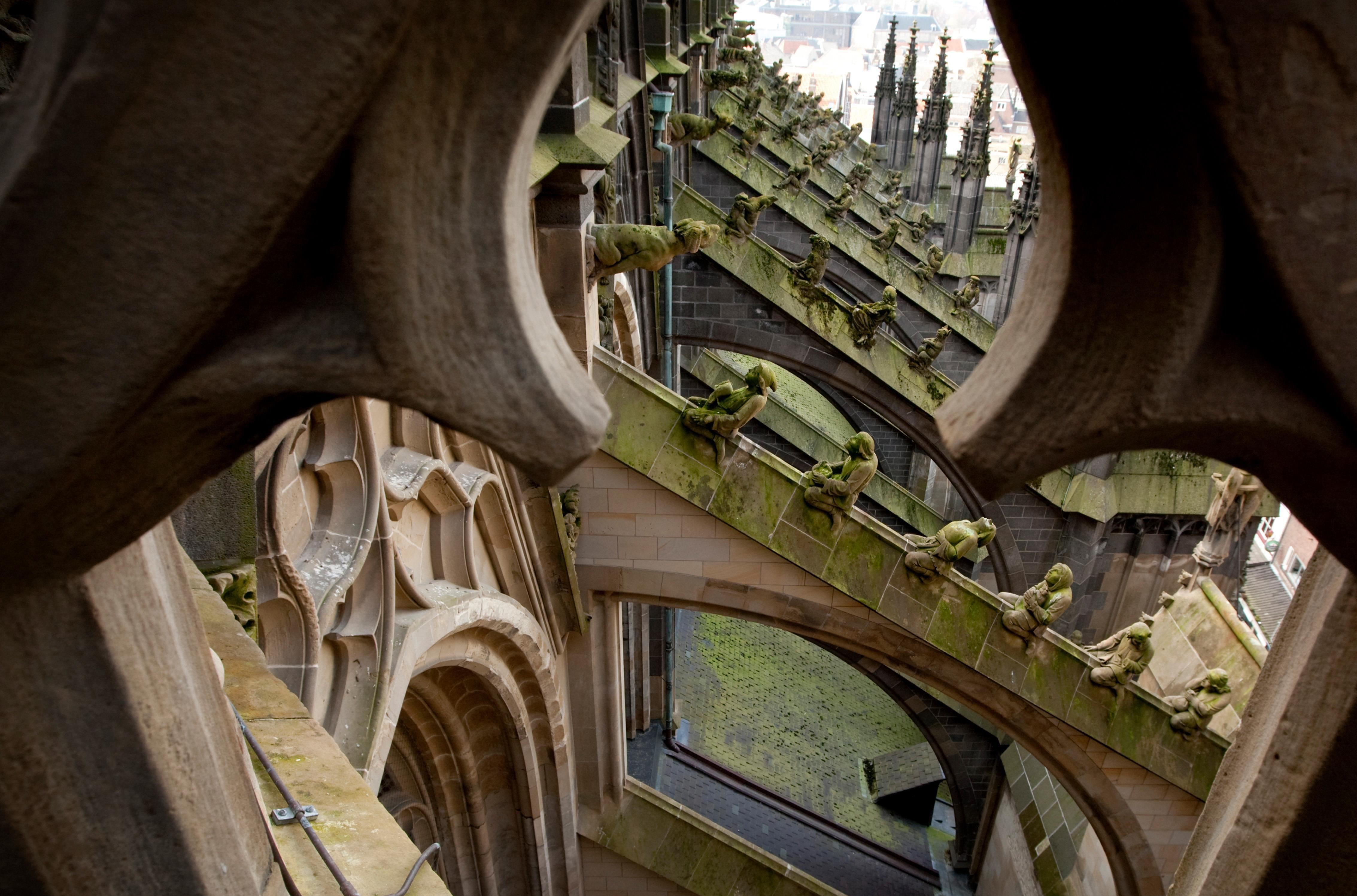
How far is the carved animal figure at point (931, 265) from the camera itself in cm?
1327

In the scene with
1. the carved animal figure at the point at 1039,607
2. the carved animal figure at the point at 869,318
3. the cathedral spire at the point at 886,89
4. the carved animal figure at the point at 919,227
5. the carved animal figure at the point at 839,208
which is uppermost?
the cathedral spire at the point at 886,89

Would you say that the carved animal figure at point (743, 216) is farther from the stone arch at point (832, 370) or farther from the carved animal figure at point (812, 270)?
the stone arch at point (832, 370)

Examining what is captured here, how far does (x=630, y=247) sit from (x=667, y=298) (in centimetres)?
481

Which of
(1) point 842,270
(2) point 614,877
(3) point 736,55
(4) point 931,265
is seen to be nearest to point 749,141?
(1) point 842,270

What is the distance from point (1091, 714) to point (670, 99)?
6.19m

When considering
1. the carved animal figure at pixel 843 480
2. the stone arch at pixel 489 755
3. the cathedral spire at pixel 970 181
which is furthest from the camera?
the cathedral spire at pixel 970 181

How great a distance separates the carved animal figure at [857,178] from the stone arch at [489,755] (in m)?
13.3

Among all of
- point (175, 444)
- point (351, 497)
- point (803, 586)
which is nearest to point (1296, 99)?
point (175, 444)

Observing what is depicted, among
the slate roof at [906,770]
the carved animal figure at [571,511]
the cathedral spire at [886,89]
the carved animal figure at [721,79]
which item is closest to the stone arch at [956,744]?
the slate roof at [906,770]

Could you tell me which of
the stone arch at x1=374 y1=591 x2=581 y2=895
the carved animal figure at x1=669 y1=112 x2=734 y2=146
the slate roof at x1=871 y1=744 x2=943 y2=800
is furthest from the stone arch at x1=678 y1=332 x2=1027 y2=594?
the stone arch at x1=374 y1=591 x2=581 y2=895

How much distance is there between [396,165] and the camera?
82 cm

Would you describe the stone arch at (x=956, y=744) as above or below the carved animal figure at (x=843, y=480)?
below

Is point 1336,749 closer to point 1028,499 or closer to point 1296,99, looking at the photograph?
point 1296,99

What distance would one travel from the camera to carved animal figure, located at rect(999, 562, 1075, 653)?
17.0ft
